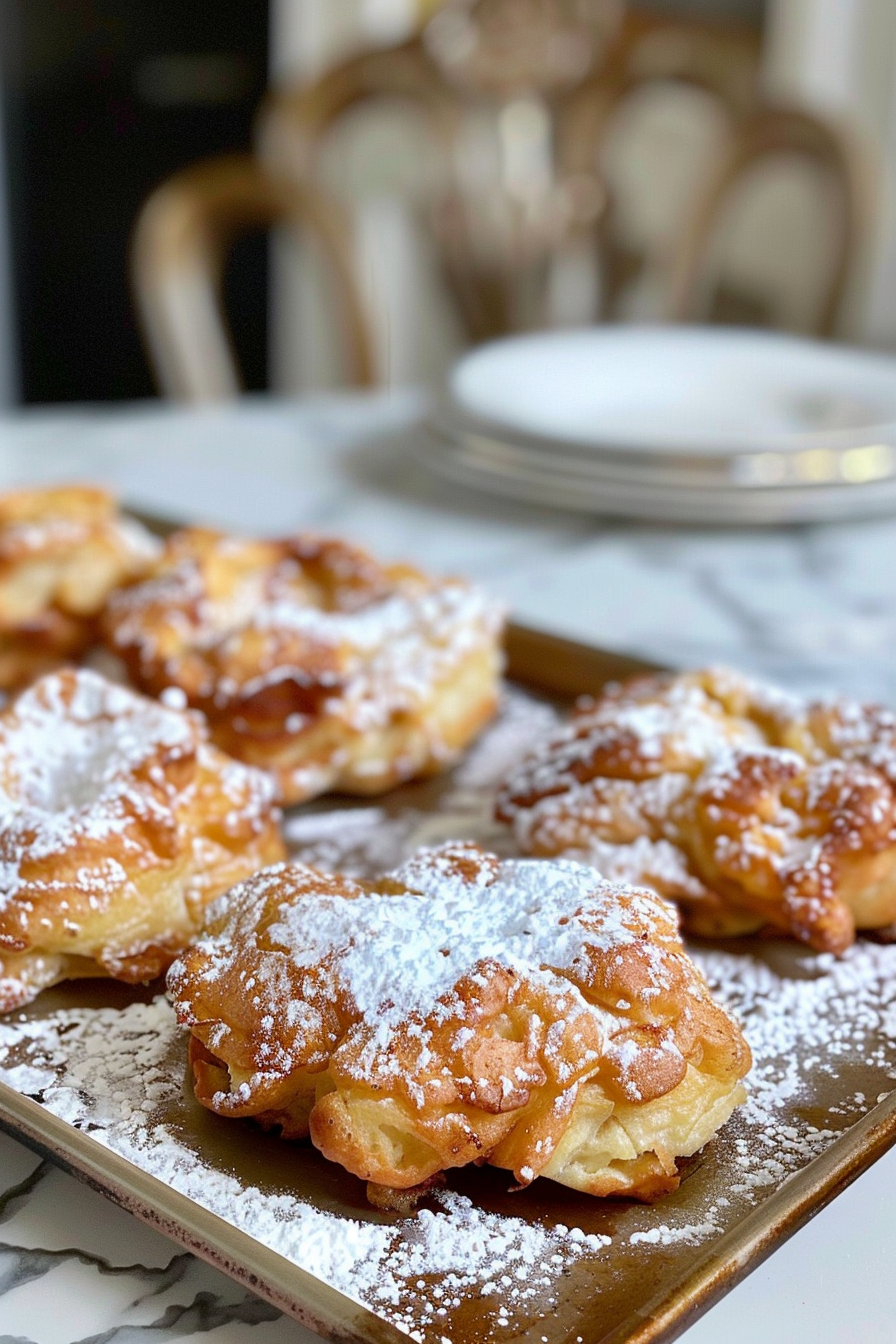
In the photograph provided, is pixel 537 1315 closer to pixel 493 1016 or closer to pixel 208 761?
pixel 493 1016

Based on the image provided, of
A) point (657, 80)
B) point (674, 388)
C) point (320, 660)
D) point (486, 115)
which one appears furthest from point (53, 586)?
point (486, 115)

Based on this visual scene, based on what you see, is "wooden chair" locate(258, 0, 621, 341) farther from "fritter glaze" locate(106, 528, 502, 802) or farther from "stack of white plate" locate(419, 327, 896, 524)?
"fritter glaze" locate(106, 528, 502, 802)

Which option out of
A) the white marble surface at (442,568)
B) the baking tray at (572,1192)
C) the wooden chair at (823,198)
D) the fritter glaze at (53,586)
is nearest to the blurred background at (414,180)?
the wooden chair at (823,198)

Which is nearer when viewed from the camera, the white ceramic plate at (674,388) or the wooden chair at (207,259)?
the white ceramic plate at (674,388)

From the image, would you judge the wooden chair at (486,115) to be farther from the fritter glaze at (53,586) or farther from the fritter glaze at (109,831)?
the fritter glaze at (109,831)

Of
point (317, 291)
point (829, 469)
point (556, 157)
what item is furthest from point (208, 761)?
point (317, 291)

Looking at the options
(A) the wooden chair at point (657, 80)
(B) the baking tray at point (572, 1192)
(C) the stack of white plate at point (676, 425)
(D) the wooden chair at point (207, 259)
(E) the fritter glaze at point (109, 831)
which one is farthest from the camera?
(A) the wooden chair at point (657, 80)
